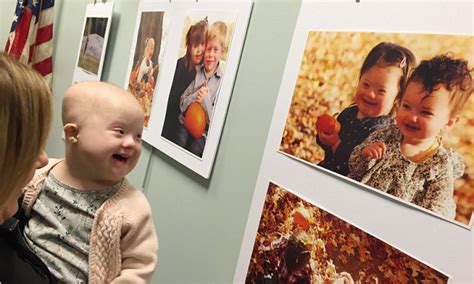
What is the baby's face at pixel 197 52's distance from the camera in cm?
115

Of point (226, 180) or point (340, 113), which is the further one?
point (226, 180)

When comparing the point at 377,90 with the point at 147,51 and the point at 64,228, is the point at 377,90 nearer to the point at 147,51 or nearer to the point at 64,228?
the point at 64,228

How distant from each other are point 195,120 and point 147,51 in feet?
1.46

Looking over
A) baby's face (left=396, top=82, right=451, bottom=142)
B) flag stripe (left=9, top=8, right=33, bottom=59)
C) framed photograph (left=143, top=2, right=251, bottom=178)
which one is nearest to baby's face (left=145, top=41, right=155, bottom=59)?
framed photograph (left=143, top=2, right=251, bottom=178)

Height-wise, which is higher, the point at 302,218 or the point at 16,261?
the point at 302,218

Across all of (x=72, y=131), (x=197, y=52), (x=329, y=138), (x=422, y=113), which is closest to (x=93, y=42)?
(x=197, y=52)

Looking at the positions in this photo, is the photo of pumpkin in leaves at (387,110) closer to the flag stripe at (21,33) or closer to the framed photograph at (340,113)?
the framed photograph at (340,113)

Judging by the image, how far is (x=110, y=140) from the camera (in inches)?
32.0

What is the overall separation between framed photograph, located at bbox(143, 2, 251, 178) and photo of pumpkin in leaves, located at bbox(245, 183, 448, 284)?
281 mm

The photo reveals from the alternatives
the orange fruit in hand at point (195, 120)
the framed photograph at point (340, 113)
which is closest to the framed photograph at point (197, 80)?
the orange fruit in hand at point (195, 120)

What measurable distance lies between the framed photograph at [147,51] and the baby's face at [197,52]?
21 cm

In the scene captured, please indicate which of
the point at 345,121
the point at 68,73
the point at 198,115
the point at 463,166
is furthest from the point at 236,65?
the point at 68,73

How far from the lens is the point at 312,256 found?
778 millimetres

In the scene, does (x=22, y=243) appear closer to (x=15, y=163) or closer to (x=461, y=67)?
(x=15, y=163)
